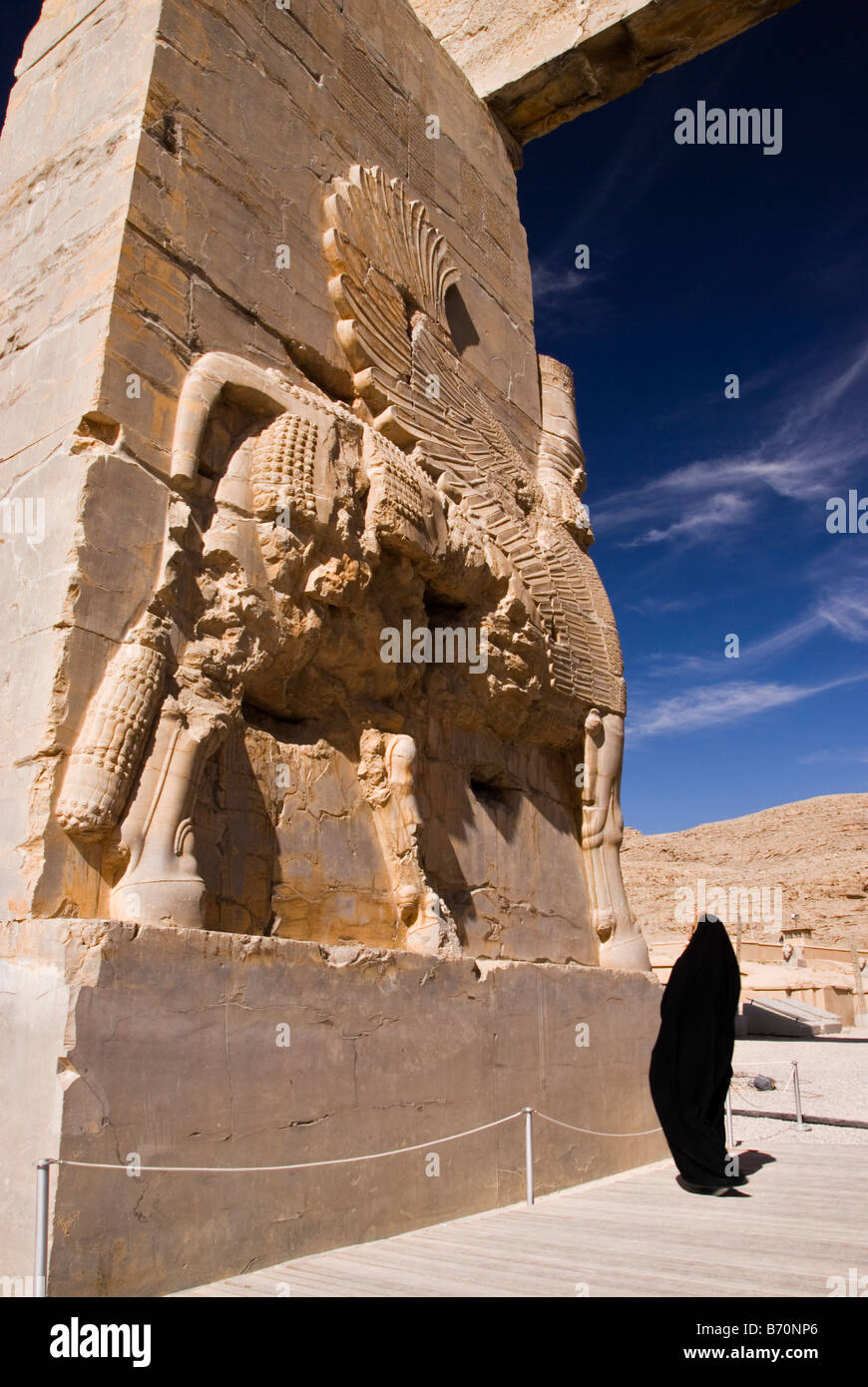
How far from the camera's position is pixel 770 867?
3372 centimetres

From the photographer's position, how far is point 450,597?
17.0 ft

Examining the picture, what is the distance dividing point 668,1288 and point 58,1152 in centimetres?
168

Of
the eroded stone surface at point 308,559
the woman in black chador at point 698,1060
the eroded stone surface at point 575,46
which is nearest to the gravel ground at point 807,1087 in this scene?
the woman in black chador at point 698,1060

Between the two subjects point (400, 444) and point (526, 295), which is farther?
point (526, 295)

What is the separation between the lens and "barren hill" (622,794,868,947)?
88.5 feet

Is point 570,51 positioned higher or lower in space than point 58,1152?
higher

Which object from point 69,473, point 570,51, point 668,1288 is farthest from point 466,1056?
point 570,51

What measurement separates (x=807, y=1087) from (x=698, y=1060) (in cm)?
597

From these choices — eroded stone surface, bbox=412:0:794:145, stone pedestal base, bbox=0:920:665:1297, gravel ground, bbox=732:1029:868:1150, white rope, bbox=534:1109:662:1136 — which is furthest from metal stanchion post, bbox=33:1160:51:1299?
eroded stone surface, bbox=412:0:794:145

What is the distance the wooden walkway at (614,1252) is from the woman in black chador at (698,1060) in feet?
0.51

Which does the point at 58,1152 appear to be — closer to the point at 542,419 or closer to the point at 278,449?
the point at 278,449

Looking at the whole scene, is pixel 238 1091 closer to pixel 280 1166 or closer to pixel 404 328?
pixel 280 1166

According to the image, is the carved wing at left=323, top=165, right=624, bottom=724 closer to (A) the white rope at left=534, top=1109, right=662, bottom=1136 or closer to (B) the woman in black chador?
(B) the woman in black chador

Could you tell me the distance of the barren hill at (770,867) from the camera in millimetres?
26969
